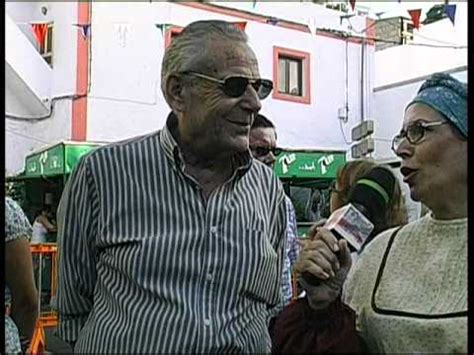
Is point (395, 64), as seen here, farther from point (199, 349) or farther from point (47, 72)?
point (199, 349)

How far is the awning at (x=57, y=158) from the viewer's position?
7.27 meters

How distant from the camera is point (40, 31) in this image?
11.1 metres

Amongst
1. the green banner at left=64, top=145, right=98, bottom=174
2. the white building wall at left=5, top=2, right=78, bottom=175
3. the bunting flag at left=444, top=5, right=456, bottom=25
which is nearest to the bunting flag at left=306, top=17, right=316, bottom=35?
the bunting flag at left=444, top=5, right=456, bottom=25

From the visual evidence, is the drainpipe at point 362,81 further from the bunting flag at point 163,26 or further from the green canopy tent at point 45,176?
the green canopy tent at point 45,176

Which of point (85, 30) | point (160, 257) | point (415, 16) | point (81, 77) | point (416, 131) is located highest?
point (415, 16)

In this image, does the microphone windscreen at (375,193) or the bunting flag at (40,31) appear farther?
the bunting flag at (40,31)

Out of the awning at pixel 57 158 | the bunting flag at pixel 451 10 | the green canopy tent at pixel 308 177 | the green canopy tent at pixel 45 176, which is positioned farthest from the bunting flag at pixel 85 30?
the bunting flag at pixel 451 10

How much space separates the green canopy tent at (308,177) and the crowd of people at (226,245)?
24.6 feet

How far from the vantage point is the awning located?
7.27m

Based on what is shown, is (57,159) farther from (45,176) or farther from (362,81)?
(362,81)

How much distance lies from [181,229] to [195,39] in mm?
386

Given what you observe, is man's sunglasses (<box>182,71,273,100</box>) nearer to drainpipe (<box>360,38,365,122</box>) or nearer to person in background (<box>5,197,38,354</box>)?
person in background (<box>5,197,38,354</box>)

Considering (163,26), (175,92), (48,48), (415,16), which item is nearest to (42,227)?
(163,26)

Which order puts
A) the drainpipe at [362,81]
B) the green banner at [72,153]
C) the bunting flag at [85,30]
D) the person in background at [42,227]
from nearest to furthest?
the person in background at [42,227] → the green banner at [72,153] → the bunting flag at [85,30] → the drainpipe at [362,81]
